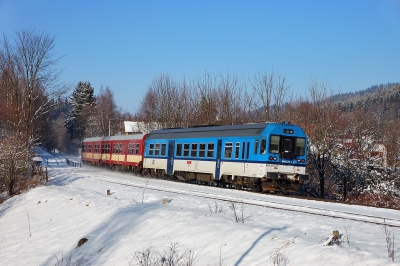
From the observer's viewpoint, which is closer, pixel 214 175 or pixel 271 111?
pixel 214 175

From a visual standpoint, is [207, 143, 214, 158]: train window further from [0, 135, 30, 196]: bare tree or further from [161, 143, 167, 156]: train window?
[0, 135, 30, 196]: bare tree

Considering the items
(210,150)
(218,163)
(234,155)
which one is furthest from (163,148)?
(234,155)

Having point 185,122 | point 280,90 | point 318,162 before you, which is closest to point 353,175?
point 318,162

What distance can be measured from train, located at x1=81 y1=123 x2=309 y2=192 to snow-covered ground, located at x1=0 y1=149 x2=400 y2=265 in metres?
2.27

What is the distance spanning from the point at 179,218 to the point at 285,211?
3016 millimetres

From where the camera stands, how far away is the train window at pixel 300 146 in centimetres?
1839

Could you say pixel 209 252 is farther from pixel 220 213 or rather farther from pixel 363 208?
pixel 363 208

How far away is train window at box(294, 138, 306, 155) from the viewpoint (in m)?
18.4

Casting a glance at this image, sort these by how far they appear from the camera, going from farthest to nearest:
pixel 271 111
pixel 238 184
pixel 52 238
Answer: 1. pixel 271 111
2. pixel 238 184
3. pixel 52 238

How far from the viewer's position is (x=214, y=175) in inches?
816

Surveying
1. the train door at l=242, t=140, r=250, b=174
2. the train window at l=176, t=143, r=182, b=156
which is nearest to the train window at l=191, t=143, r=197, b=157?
the train window at l=176, t=143, r=182, b=156

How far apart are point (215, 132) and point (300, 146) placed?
4.52m

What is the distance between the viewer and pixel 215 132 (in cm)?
2117

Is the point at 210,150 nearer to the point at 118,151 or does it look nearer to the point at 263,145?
the point at 263,145
